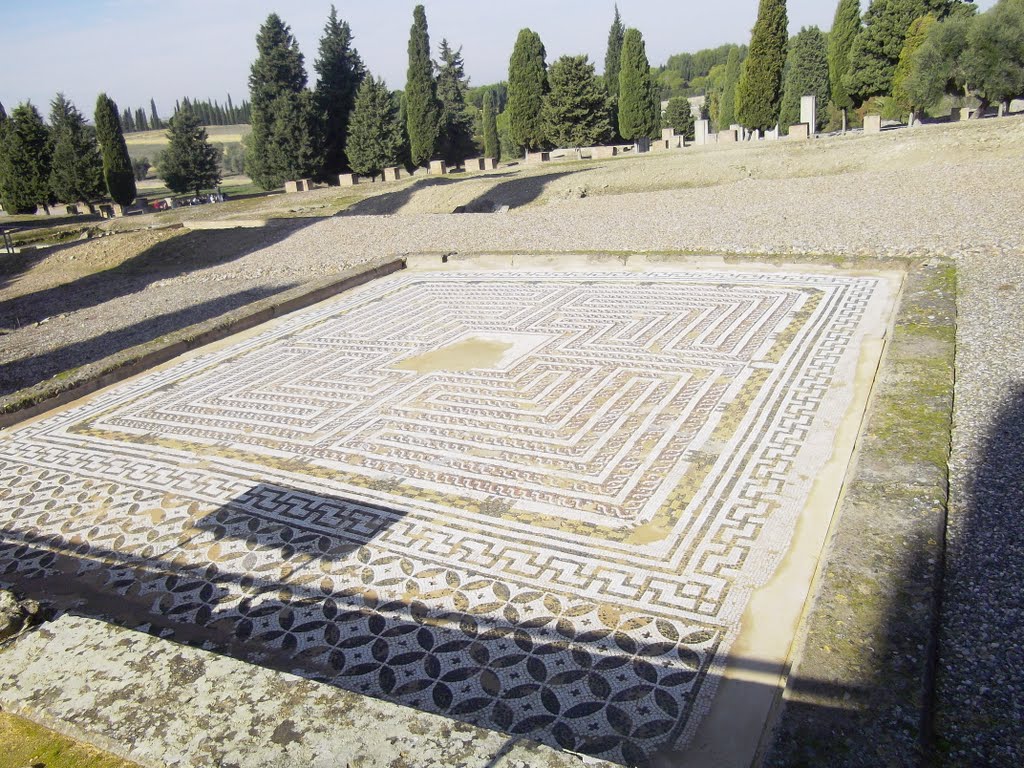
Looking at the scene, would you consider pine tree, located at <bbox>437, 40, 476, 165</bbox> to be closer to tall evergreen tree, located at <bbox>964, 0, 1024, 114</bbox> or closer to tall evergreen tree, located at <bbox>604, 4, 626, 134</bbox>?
tall evergreen tree, located at <bbox>604, 4, 626, 134</bbox>

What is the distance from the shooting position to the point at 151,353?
16.5 feet

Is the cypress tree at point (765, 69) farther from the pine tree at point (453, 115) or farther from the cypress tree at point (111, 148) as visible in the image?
the cypress tree at point (111, 148)

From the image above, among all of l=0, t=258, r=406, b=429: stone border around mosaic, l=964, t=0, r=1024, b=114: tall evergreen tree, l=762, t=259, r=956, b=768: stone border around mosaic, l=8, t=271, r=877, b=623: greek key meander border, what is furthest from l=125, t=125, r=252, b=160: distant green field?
l=762, t=259, r=956, b=768: stone border around mosaic

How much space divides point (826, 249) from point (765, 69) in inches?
648

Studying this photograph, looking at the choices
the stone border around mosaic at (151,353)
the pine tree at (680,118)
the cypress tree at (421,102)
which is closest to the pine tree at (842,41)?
the pine tree at (680,118)

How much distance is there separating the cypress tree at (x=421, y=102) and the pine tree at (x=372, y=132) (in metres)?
0.77

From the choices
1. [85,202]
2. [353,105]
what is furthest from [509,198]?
[85,202]

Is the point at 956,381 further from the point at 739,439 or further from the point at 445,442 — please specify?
the point at 445,442

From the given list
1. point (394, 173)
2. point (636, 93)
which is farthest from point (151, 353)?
point (636, 93)

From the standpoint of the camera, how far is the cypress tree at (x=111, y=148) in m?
23.5

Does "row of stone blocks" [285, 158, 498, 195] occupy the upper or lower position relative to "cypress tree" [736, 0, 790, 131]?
lower

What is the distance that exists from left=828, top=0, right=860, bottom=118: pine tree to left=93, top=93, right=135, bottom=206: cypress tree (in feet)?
80.6

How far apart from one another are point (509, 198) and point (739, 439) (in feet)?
38.0

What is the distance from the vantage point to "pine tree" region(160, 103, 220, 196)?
86.8 ft
